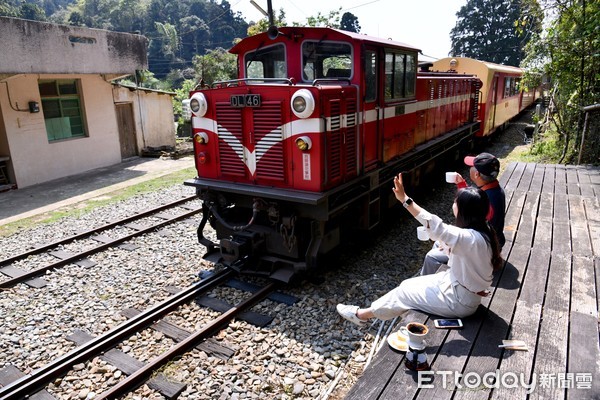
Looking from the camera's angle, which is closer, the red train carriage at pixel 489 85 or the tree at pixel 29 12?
the red train carriage at pixel 489 85

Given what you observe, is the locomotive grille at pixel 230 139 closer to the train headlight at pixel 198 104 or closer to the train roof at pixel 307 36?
→ the train headlight at pixel 198 104

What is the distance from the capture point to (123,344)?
4664 millimetres

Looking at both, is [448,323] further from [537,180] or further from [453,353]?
[537,180]

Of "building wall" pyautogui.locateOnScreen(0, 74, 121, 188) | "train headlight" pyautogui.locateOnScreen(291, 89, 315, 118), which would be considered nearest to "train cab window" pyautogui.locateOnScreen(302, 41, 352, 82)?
"train headlight" pyautogui.locateOnScreen(291, 89, 315, 118)

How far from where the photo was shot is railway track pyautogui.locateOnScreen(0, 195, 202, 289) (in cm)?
627

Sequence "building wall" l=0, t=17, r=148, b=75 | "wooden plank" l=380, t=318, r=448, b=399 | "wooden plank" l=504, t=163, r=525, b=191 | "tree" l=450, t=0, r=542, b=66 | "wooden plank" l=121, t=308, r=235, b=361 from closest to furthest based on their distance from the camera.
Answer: "wooden plank" l=380, t=318, r=448, b=399 → "wooden plank" l=121, t=308, r=235, b=361 → "wooden plank" l=504, t=163, r=525, b=191 → "building wall" l=0, t=17, r=148, b=75 → "tree" l=450, t=0, r=542, b=66

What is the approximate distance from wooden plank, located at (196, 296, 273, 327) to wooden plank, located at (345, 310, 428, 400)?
7.20ft

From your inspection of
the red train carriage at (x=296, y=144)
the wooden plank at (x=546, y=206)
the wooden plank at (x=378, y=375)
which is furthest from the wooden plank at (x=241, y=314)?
the wooden plank at (x=546, y=206)

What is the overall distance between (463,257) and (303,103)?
2.80 m

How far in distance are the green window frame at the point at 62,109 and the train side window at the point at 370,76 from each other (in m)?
11.0

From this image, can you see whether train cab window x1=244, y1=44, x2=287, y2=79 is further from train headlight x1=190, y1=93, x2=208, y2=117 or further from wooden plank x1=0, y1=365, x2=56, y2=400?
wooden plank x1=0, y1=365, x2=56, y2=400

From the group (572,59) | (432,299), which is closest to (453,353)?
(432,299)

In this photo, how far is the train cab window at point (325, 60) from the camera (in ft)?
20.0

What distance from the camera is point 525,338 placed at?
3.11 m
